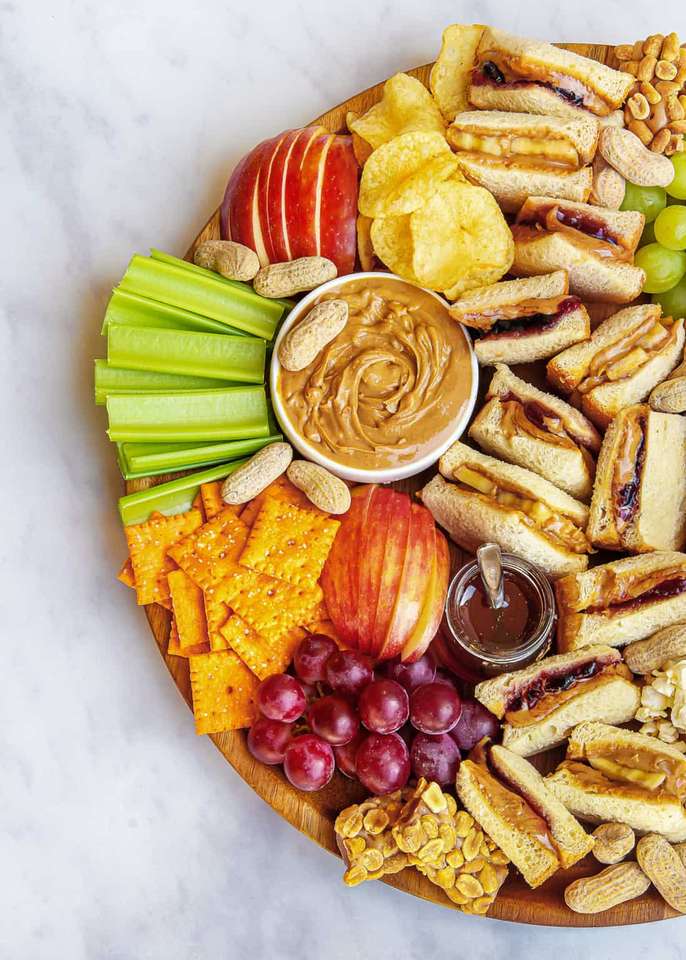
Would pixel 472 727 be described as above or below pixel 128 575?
below

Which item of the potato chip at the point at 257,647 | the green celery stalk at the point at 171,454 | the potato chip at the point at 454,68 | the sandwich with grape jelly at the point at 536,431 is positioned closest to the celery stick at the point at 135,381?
the green celery stalk at the point at 171,454

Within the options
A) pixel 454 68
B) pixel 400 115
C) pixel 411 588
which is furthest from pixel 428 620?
pixel 454 68

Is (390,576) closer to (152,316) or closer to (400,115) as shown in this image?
(152,316)

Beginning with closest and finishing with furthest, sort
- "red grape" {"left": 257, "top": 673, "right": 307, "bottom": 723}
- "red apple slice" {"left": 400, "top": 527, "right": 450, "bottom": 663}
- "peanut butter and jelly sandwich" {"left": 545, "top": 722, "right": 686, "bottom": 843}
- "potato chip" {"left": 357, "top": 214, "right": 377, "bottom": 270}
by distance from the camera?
"peanut butter and jelly sandwich" {"left": 545, "top": 722, "right": 686, "bottom": 843} → "red grape" {"left": 257, "top": 673, "right": 307, "bottom": 723} → "red apple slice" {"left": 400, "top": 527, "right": 450, "bottom": 663} → "potato chip" {"left": 357, "top": 214, "right": 377, "bottom": 270}

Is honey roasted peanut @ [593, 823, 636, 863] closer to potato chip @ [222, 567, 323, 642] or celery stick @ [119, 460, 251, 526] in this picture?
potato chip @ [222, 567, 323, 642]

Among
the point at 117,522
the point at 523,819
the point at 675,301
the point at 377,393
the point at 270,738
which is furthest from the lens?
the point at 117,522

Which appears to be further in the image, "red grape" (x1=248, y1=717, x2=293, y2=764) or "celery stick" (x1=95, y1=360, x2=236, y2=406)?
"celery stick" (x1=95, y1=360, x2=236, y2=406)

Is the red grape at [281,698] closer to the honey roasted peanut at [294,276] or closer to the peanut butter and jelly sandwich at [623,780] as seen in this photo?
the peanut butter and jelly sandwich at [623,780]

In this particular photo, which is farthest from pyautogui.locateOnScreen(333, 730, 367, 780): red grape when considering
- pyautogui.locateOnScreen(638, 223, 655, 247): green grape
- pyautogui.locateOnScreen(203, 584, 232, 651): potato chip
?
pyautogui.locateOnScreen(638, 223, 655, 247): green grape
